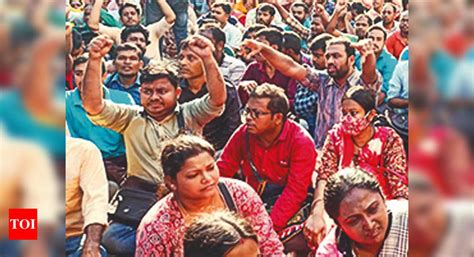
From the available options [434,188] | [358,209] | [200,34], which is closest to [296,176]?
[358,209]

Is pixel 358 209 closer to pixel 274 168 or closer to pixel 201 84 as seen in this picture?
pixel 274 168

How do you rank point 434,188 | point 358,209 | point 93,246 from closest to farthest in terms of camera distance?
point 434,188
point 358,209
point 93,246

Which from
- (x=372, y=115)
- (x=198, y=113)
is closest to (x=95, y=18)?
(x=198, y=113)

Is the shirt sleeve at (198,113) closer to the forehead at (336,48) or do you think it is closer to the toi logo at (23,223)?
the forehead at (336,48)

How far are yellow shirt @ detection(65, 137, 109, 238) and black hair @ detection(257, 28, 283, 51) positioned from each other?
623mm

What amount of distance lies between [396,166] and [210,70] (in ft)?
2.05

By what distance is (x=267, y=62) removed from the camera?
2.23m

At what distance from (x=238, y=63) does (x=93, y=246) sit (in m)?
0.71

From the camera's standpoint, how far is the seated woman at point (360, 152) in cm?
215

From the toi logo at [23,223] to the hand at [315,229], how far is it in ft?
2.63

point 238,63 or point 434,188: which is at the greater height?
point 238,63

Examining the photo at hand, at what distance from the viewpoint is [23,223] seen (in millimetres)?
2096

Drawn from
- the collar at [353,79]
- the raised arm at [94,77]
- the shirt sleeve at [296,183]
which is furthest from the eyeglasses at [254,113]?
the raised arm at [94,77]

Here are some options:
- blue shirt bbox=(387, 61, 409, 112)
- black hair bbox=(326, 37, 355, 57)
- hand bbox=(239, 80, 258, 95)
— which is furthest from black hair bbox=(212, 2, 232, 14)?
blue shirt bbox=(387, 61, 409, 112)
